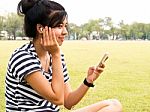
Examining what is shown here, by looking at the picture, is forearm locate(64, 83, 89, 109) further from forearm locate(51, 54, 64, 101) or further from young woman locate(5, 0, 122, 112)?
forearm locate(51, 54, 64, 101)

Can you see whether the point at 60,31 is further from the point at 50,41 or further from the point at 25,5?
the point at 25,5

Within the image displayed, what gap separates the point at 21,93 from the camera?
9.11 feet

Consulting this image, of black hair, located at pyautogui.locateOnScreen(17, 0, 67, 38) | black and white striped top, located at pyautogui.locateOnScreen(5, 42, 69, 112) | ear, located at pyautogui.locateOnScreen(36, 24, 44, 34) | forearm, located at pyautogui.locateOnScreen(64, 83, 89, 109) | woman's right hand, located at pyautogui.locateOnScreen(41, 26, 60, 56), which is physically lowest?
forearm, located at pyautogui.locateOnScreen(64, 83, 89, 109)

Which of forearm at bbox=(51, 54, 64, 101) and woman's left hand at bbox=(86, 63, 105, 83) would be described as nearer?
forearm at bbox=(51, 54, 64, 101)

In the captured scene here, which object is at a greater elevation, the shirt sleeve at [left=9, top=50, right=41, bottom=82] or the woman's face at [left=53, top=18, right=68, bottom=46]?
the woman's face at [left=53, top=18, right=68, bottom=46]

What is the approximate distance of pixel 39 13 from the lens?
269cm

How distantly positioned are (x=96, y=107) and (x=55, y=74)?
0.74 meters

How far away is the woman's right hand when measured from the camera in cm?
266

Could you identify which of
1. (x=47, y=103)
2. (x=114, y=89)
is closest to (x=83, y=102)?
(x=114, y=89)

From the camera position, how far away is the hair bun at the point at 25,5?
2.75 m

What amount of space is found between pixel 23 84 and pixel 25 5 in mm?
548

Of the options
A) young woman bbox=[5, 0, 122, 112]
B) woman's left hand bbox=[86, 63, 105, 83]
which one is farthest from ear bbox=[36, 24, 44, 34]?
woman's left hand bbox=[86, 63, 105, 83]

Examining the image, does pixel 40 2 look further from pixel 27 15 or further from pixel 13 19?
pixel 13 19

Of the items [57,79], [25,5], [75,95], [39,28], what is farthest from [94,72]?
[25,5]
